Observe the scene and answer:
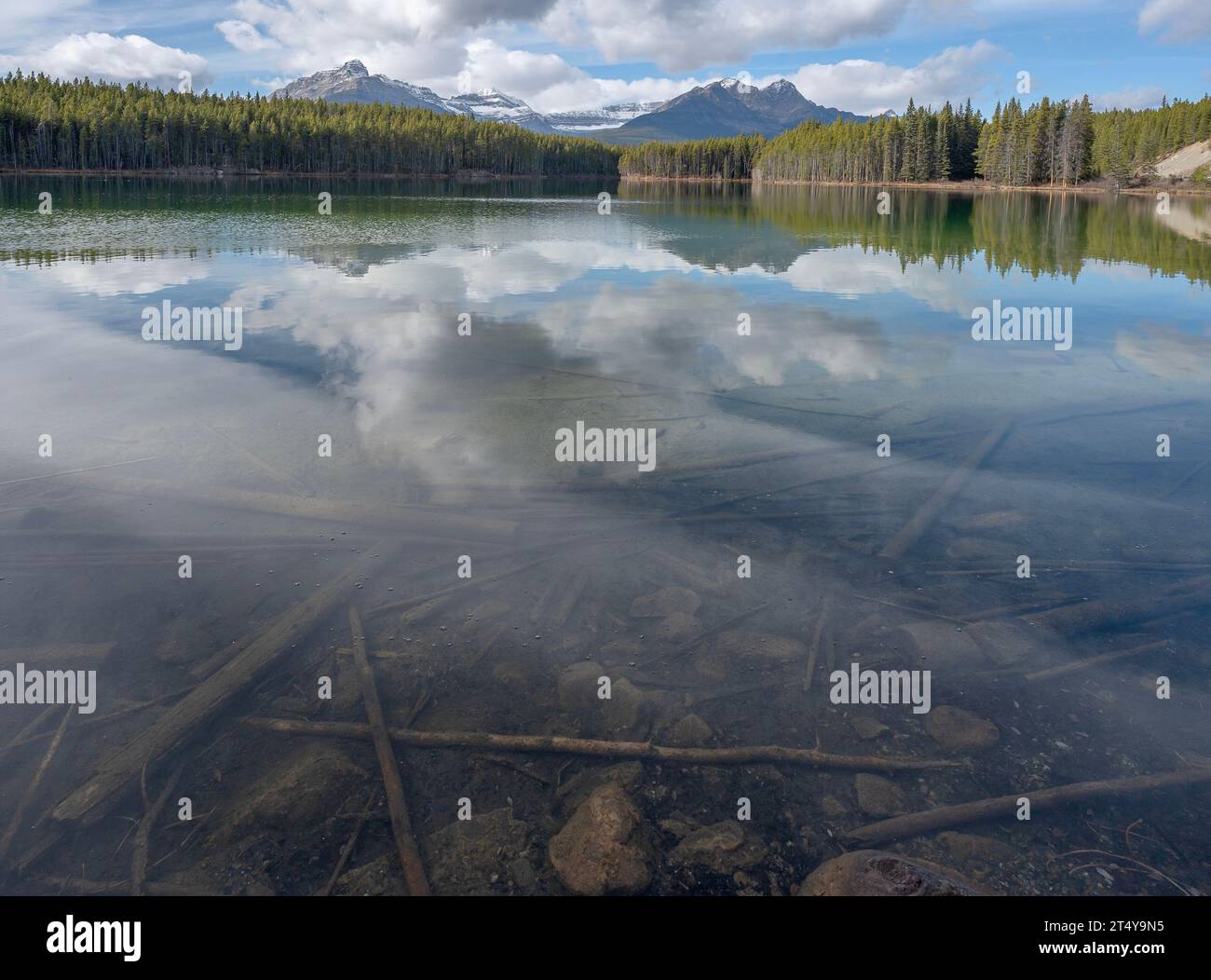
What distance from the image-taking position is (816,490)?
1327 cm

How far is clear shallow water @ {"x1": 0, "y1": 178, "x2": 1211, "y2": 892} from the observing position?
7.11 meters

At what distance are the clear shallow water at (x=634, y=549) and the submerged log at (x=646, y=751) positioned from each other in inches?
5.8

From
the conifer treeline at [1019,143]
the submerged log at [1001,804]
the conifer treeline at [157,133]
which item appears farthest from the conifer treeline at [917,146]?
the submerged log at [1001,804]

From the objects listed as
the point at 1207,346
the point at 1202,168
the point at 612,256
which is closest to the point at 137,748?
the point at 1207,346

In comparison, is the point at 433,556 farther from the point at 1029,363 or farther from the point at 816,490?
the point at 1029,363

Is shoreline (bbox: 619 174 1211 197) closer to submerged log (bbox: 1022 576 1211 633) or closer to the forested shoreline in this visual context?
the forested shoreline

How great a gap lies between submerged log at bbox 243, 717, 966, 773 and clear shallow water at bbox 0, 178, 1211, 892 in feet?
0.49

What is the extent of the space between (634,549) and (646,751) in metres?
4.05

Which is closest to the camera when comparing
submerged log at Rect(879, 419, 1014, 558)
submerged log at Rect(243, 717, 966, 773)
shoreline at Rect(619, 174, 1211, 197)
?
submerged log at Rect(243, 717, 966, 773)

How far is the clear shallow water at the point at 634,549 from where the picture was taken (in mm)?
7113

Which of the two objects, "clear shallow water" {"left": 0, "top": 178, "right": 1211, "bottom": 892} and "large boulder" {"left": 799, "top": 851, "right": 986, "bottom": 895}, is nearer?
"large boulder" {"left": 799, "top": 851, "right": 986, "bottom": 895}

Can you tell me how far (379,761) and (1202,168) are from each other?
176893 millimetres

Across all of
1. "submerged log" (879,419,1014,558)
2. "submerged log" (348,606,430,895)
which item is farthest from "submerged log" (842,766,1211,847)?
"submerged log" (879,419,1014,558)

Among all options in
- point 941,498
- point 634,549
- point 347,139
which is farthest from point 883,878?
point 347,139
